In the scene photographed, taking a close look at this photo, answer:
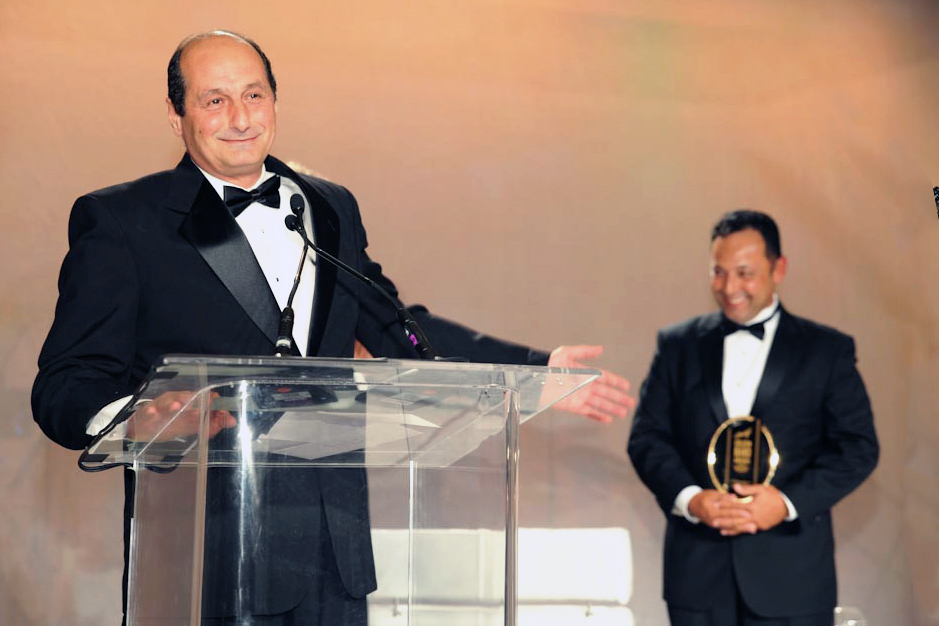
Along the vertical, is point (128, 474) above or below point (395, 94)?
below

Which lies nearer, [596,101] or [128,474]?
[128,474]

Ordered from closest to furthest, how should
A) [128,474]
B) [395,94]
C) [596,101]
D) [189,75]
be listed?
[128,474]
[189,75]
[395,94]
[596,101]

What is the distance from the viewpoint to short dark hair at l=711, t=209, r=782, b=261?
13.6ft

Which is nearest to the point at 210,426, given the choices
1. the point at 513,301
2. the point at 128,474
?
the point at 128,474

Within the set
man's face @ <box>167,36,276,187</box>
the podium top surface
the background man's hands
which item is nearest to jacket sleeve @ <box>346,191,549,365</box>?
man's face @ <box>167,36,276,187</box>

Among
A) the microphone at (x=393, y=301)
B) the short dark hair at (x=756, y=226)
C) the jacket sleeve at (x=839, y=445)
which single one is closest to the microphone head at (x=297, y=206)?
the microphone at (x=393, y=301)

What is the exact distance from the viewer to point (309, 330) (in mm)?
2082

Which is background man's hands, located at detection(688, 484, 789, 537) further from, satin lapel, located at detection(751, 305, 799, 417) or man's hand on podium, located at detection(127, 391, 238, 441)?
man's hand on podium, located at detection(127, 391, 238, 441)

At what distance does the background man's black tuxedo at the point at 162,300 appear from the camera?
192 centimetres

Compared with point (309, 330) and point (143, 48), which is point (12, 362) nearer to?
point (143, 48)

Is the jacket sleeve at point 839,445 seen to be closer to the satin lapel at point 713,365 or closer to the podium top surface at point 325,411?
the satin lapel at point 713,365

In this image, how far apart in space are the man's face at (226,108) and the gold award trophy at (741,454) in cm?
208

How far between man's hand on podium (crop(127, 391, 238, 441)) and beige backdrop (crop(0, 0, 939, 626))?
343 centimetres

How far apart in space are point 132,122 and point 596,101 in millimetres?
2130
